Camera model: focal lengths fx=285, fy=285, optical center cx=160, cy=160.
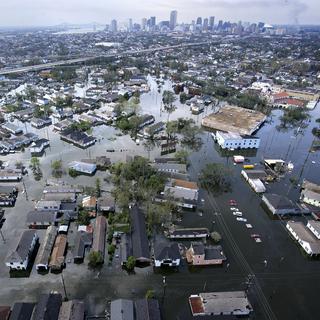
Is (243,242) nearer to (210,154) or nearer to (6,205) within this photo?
(210,154)

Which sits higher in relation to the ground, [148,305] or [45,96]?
[148,305]

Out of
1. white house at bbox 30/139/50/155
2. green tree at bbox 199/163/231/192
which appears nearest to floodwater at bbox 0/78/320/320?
green tree at bbox 199/163/231/192

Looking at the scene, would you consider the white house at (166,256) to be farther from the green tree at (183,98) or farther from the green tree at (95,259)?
the green tree at (183,98)

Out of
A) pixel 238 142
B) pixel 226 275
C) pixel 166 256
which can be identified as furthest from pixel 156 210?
pixel 238 142

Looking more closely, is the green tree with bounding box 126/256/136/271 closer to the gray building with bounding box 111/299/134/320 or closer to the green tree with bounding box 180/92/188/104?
the gray building with bounding box 111/299/134/320

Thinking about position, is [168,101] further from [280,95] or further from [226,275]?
[226,275]

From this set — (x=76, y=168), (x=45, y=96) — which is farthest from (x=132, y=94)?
(x=76, y=168)
